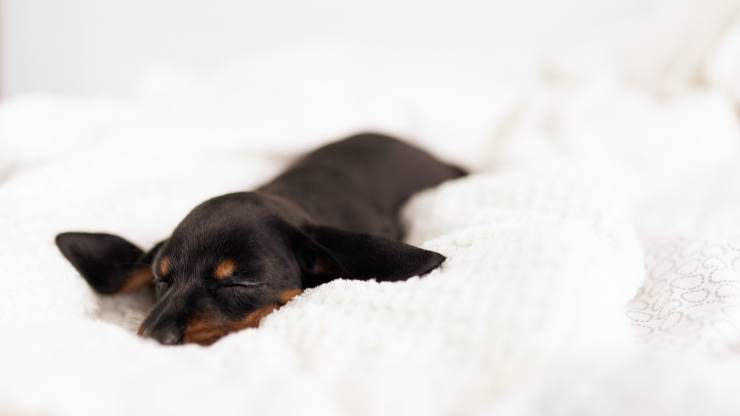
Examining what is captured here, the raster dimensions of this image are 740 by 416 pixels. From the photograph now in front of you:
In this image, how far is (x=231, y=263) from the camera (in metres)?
1.28

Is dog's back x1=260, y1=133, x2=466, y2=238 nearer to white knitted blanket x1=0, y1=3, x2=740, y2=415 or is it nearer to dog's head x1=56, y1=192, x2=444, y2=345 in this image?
white knitted blanket x1=0, y1=3, x2=740, y2=415

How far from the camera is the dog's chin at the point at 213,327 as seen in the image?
1149mm

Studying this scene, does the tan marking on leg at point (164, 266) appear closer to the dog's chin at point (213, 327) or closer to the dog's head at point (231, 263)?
the dog's head at point (231, 263)

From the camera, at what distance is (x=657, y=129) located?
2320 millimetres

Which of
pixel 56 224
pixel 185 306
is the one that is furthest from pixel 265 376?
pixel 56 224

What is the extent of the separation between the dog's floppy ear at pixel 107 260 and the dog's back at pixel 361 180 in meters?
0.37

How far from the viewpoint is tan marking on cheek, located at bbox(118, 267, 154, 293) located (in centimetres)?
144

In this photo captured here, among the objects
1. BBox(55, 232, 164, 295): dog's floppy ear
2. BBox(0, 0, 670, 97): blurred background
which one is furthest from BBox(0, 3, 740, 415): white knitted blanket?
BBox(0, 0, 670, 97): blurred background

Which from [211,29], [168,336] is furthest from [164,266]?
[211,29]

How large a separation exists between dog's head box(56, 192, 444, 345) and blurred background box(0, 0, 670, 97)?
2.07m

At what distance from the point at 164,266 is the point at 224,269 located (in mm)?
142

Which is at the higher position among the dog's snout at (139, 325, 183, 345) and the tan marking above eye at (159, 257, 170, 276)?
the tan marking above eye at (159, 257, 170, 276)

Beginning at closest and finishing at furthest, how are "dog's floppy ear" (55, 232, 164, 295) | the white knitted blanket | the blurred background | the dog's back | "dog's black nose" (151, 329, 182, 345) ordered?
the white knitted blanket, "dog's black nose" (151, 329, 182, 345), "dog's floppy ear" (55, 232, 164, 295), the dog's back, the blurred background

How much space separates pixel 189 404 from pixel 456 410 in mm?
340
